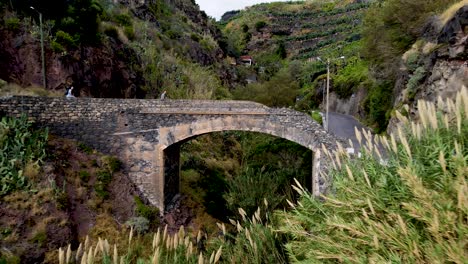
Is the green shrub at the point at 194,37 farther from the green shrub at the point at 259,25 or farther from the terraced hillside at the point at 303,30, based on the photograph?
the green shrub at the point at 259,25

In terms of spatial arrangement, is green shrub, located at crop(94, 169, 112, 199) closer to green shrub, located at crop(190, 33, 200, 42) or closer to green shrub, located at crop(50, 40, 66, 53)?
green shrub, located at crop(50, 40, 66, 53)

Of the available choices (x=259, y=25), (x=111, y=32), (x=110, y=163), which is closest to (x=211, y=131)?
(x=110, y=163)

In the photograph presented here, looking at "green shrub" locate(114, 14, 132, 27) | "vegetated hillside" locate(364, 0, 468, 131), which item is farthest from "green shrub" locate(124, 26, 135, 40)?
"vegetated hillside" locate(364, 0, 468, 131)

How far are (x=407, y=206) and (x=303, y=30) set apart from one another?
8186 centimetres

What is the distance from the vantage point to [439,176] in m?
3.88

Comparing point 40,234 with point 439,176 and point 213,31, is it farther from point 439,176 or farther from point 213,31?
point 213,31

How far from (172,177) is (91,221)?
491 cm

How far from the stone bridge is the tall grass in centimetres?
961

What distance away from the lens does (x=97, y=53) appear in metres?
22.7

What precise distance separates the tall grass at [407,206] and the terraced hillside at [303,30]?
179 ft

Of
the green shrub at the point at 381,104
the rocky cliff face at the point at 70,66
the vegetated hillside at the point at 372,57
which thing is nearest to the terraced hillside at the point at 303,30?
the vegetated hillside at the point at 372,57

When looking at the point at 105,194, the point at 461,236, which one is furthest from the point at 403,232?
the point at 105,194

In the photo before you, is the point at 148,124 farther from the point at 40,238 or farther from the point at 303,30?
the point at 303,30

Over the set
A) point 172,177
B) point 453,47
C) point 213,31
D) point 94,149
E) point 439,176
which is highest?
point 213,31
